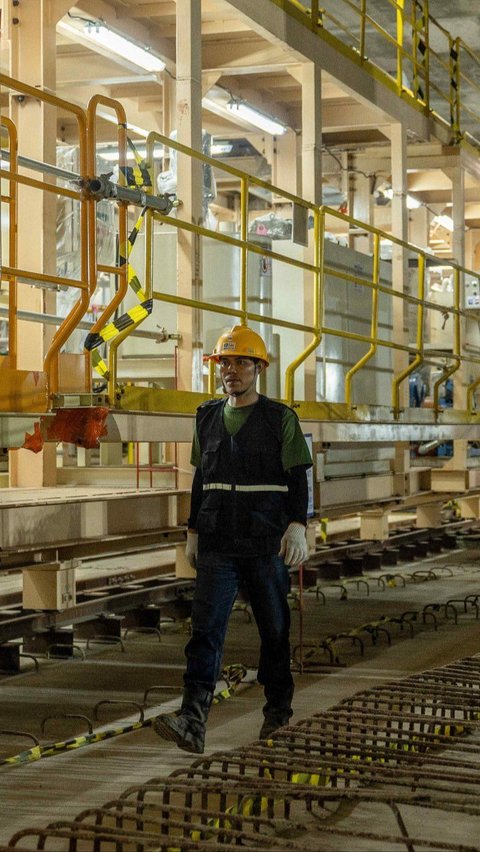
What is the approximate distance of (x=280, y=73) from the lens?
40.0ft

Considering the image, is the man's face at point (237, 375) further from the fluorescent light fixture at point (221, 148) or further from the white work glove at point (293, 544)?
the fluorescent light fixture at point (221, 148)

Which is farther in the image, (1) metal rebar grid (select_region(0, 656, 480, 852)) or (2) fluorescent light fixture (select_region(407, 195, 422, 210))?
(2) fluorescent light fixture (select_region(407, 195, 422, 210))

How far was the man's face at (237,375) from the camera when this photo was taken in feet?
19.7

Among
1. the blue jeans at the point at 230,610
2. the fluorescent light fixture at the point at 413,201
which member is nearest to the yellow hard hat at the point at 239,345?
the blue jeans at the point at 230,610

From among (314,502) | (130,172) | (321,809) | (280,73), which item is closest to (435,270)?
(280,73)

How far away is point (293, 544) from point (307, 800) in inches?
53.5

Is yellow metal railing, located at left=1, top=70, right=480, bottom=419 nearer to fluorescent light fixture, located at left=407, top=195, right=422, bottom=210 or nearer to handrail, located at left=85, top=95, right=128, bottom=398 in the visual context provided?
handrail, located at left=85, top=95, right=128, bottom=398

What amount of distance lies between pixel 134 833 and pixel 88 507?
265cm

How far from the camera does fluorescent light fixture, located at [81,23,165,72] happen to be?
32.2 ft

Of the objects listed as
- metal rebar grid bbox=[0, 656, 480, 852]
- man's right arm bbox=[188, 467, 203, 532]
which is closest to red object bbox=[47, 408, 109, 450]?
man's right arm bbox=[188, 467, 203, 532]

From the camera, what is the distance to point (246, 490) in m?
5.93

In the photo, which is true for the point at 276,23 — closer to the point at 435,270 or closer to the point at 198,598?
the point at 198,598

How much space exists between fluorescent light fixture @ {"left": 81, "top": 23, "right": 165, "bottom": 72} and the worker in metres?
4.72

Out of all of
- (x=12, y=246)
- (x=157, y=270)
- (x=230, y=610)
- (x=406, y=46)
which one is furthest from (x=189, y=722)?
(x=406, y=46)
